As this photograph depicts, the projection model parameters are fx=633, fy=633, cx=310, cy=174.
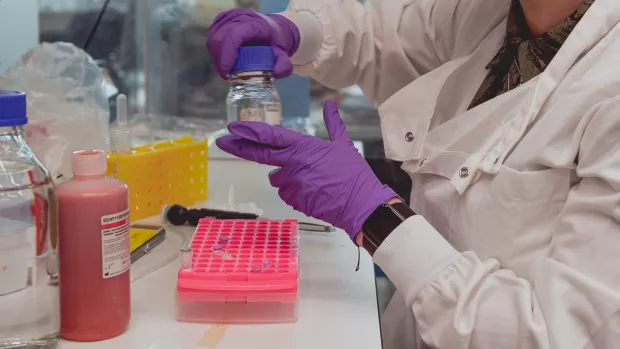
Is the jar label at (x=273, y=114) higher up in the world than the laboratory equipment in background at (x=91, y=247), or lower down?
higher up

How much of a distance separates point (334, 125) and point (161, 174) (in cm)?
39

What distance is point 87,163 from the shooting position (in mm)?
715

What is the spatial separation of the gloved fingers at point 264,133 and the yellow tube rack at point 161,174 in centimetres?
→ 29

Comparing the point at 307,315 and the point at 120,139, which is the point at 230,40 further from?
the point at 307,315

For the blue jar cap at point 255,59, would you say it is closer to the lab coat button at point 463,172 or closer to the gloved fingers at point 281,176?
the gloved fingers at point 281,176

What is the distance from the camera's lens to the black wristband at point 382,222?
0.91 m

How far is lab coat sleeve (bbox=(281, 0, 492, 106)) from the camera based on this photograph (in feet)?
4.64

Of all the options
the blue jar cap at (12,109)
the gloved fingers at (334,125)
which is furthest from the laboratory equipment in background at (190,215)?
the blue jar cap at (12,109)

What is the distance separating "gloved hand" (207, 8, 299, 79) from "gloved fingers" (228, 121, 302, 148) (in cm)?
24

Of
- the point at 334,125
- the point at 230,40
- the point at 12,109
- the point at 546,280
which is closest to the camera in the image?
the point at 12,109

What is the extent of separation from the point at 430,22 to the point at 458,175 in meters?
0.55

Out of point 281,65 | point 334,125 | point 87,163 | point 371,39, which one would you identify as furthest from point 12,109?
point 371,39

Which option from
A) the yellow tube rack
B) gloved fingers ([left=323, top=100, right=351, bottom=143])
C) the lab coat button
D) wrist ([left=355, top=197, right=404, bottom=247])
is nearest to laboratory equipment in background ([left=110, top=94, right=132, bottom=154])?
the yellow tube rack

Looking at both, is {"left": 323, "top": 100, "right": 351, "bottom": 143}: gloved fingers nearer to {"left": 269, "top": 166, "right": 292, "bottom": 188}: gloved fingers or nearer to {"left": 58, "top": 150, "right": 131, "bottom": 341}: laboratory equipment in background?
{"left": 269, "top": 166, "right": 292, "bottom": 188}: gloved fingers
